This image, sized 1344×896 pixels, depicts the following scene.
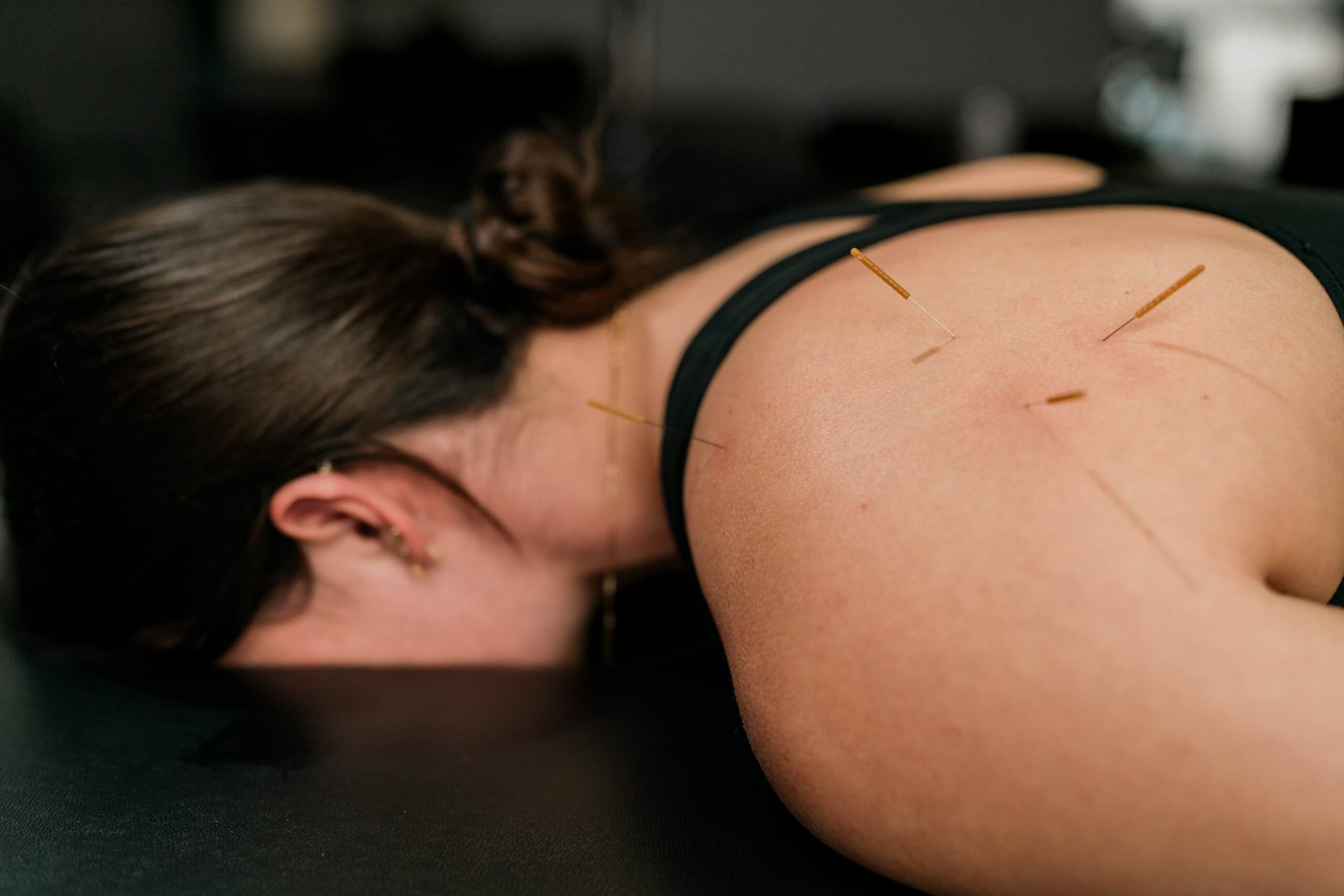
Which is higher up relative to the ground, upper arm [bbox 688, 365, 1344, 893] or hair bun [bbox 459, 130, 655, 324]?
hair bun [bbox 459, 130, 655, 324]

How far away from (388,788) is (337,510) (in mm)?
254

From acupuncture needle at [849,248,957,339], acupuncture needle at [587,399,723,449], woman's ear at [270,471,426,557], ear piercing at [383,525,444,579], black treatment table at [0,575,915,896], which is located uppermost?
acupuncture needle at [849,248,957,339]

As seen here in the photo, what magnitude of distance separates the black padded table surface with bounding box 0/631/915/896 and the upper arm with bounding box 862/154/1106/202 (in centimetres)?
56

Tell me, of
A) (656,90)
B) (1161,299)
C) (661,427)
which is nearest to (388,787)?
(661,427)

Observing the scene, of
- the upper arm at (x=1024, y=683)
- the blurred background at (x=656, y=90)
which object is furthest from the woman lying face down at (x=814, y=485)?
the blurred background at (x=656, y=90)

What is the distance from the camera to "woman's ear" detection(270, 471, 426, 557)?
0.75 metres

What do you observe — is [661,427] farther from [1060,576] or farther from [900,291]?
[1060,576]

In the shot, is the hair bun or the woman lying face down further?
the hair bun

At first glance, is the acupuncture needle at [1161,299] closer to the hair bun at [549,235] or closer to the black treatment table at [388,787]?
the black treatment table at [388,787]

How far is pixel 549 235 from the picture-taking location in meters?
0.93

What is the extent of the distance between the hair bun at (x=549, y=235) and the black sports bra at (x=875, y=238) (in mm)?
189

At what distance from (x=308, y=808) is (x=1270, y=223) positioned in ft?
2.51

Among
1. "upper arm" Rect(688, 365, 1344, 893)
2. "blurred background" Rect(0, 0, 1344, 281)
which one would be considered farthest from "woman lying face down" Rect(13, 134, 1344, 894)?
"blurred background" Rect(0, 0, 1344, 281)

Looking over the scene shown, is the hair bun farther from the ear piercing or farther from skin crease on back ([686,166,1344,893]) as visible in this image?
skin crease on back ([686,166,1344,893])
